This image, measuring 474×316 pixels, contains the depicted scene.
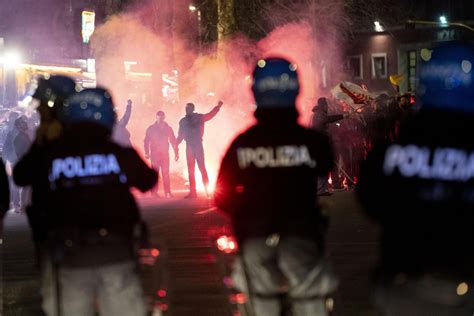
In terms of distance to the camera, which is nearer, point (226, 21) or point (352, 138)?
point (352, 138)

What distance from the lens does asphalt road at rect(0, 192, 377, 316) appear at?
23.4ft

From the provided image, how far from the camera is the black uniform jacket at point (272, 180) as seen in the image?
15.8ft

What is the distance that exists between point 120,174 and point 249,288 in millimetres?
946

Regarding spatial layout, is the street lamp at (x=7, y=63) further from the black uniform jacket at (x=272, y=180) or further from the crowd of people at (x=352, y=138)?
the black uniform jacket at (x=272, y=180)

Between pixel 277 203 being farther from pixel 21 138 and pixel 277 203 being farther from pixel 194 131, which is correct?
pixel 194 131

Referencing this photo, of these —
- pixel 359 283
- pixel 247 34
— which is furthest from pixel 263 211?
pixel 247 34

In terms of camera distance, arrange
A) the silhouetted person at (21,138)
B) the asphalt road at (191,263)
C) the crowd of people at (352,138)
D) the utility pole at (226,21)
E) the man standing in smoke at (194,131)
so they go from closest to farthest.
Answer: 1. the asphalt road at (191,263)
2. the silhouetted person at (21,138)
3. the man standing in smoke at (194,131)
4. the crowd of people at (352,138)
5. the utility pole at (226,21)

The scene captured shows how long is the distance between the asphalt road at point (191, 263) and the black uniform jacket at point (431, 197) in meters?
1.02

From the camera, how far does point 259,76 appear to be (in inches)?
199

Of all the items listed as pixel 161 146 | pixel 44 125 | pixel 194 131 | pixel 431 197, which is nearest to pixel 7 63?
pixel 161 146

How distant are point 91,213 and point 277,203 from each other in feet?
3.30

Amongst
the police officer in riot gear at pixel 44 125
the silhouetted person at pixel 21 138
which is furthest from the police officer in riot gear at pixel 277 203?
the silhouetted person at pixel 21 138

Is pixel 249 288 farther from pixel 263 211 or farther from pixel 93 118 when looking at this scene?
pixel 93 118

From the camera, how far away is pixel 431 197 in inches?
154
